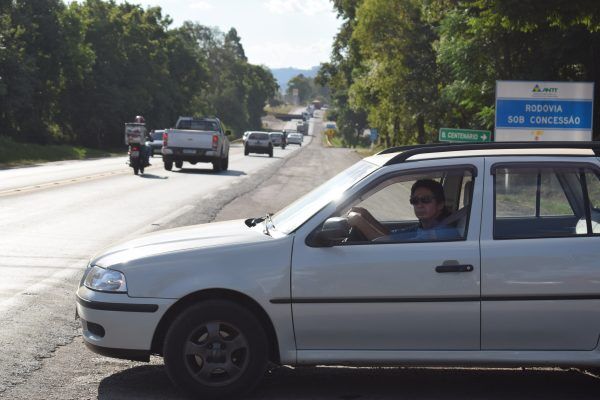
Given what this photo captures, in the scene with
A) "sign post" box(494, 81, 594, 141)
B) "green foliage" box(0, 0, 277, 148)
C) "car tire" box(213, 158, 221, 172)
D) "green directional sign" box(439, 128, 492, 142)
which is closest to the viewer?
"sign post" box(494, 81, 594, 141)

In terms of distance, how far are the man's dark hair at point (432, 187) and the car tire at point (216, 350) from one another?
146 cm

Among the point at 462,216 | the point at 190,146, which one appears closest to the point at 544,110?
the point at 190,146

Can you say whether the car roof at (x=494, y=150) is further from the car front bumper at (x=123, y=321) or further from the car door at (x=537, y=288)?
the car front bumper at (x=123, y=321)

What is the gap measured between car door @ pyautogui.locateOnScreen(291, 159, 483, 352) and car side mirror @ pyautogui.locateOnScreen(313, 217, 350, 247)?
5cm

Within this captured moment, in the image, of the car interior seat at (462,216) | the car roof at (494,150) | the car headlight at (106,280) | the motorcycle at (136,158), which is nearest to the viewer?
the car headlight at (106,280)

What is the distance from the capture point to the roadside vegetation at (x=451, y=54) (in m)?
19.2

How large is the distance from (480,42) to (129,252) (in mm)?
24849

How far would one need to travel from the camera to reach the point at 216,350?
592 centimetres

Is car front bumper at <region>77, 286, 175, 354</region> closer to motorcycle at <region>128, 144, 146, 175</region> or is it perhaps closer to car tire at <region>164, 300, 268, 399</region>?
car tire at <region>164, 300, 268, 399</region>

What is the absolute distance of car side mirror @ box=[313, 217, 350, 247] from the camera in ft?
19.4

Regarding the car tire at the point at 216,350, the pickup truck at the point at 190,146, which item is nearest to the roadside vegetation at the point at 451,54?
the pickup truck at the point at 190,146

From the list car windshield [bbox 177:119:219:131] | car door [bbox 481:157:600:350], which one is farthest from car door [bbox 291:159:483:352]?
car windshield [bbox 177:119:219:131]

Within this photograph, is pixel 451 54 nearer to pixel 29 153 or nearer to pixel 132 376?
pixel 132 376

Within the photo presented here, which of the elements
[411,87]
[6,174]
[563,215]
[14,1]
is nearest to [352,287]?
[563,215]
